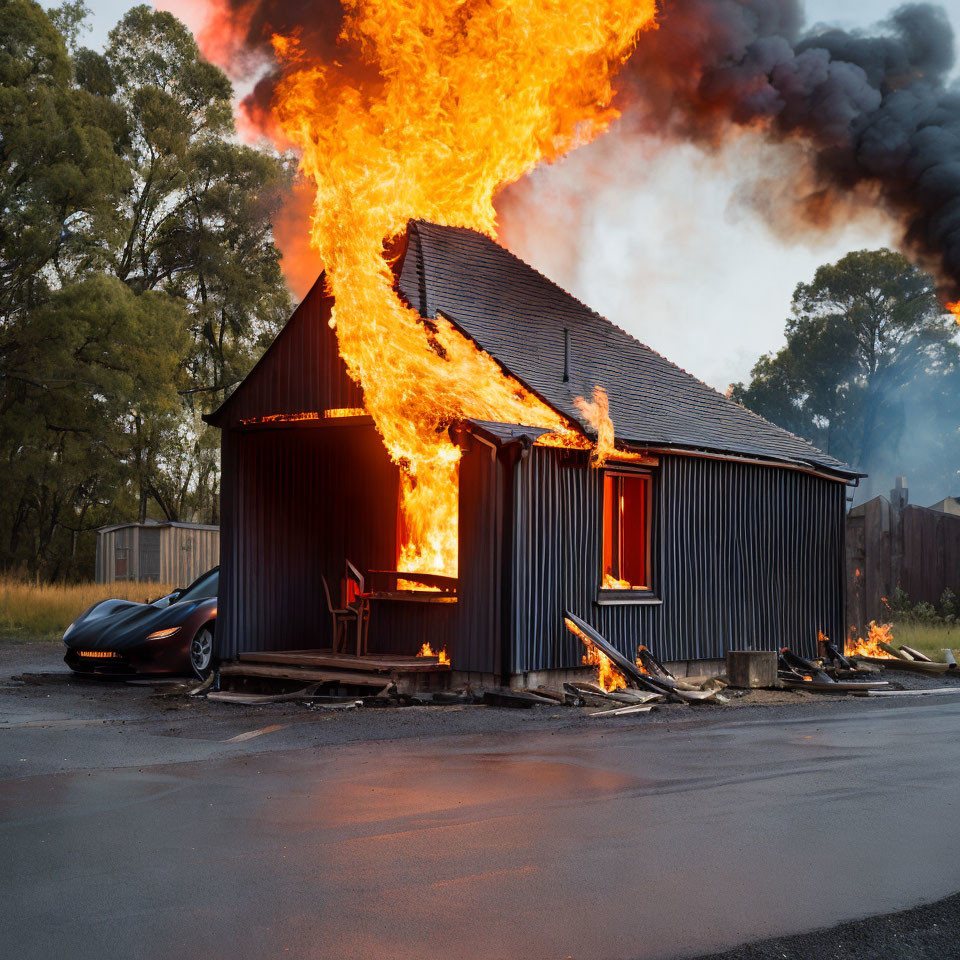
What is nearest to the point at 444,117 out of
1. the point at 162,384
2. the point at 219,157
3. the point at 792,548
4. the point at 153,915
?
the point at 792,548

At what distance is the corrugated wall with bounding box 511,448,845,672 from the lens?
14.5 m

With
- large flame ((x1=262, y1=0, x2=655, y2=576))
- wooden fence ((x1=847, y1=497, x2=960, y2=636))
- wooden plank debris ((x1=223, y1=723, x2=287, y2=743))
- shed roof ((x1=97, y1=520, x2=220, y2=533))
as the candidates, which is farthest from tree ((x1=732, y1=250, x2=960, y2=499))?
wooden plank debris ((x1=223, y1=723, x2=287, y2=743))

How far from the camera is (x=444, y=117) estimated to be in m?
16.8

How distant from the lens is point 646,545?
16203mm

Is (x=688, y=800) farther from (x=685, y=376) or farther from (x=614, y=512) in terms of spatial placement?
(x=685, y=376)

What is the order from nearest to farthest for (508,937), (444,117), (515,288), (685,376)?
(508,937), (444,117), (515,288), (685,376)

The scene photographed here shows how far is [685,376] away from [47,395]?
20.0 m

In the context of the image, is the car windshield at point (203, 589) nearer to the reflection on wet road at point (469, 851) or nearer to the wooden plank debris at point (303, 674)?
the wooden plank debris at point (303, 674)

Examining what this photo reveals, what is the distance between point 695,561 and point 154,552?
2390cm

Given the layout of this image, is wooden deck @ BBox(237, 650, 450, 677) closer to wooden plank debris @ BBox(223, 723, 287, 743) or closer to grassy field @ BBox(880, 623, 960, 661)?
wooden plank debris @ BBox(223, 723, 287, 743)

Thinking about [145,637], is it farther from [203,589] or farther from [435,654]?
[435,654]

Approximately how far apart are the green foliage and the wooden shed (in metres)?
1.73

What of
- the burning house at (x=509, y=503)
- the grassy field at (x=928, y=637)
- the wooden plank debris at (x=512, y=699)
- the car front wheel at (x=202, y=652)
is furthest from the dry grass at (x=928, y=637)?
the car front wheel at (x=202, y=652)

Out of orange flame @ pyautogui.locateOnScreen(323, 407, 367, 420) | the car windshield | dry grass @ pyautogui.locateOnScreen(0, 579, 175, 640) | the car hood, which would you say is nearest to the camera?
orange flame @ pyautogui.locateOnScreen(323, 407, 367, 420)
